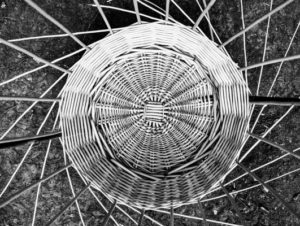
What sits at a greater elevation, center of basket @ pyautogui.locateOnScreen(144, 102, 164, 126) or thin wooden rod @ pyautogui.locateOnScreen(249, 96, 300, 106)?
thin wooden rod @ pyautogui.locateOnScreen(249, 96, 300, 106)

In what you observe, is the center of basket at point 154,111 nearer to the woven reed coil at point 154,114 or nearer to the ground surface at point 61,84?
the woven reed coil at point 154,114

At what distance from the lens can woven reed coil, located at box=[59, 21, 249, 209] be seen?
3.24 feet

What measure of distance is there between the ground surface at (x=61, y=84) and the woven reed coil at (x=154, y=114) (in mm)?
219

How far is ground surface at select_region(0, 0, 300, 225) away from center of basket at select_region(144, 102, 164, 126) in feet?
1.06

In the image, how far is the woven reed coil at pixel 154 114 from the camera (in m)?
0.99

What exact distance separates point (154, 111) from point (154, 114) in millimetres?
10

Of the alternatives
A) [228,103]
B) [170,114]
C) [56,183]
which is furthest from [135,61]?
[56,183]

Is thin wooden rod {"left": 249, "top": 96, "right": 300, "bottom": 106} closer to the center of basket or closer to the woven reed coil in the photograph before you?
the woven reed coil

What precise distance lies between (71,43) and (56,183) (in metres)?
0.52

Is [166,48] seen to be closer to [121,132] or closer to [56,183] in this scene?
[121,132]

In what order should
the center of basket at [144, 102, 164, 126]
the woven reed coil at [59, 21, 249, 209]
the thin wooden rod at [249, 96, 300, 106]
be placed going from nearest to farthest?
the thin wooden rod at [249, 96, 300, 106], the woven reed coil at [59, 21, 249, 209], the center of basket at [144, 102, 164, 126]

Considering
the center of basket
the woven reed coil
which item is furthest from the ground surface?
the center of basket

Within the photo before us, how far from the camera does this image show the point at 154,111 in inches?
45.0

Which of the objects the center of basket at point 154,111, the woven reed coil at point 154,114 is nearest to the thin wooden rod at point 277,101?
the woven reed coil at point 154,114
